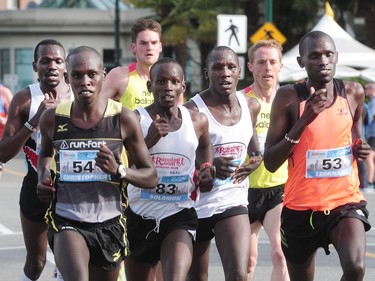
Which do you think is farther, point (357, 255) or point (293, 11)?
point (293, 11)

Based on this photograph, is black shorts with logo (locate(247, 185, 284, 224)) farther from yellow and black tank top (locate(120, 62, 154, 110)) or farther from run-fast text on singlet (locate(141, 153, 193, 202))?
run-fast text on singlet (locate(141, 153, 193, 202))

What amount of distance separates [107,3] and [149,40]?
54.7 m

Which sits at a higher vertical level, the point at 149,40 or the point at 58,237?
the point at 149,40

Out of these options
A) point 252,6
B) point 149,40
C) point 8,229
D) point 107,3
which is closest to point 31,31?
point 107,3

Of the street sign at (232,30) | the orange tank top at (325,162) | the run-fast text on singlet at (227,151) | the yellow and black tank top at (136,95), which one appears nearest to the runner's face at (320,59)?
the orange tank top at (325,162)

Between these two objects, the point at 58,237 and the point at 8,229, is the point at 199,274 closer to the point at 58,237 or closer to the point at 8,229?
the point at 58,237

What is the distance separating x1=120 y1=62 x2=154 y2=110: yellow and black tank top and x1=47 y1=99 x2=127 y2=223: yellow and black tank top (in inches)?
93.9

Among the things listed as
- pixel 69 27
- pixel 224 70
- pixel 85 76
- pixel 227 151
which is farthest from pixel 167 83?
pixel 69 27

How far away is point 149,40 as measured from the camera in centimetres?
934

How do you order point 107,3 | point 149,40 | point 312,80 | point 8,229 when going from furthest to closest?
point 107,3 < point 8,229 < point 149,40 < point 312,80

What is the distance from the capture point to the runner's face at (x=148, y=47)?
9.30 metres

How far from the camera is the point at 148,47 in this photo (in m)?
9.33

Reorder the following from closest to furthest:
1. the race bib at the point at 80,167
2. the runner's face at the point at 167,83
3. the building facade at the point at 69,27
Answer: the race bib at the point at 80,167, the runner's face at the point at 167,83, the building facade at the point at 69,27

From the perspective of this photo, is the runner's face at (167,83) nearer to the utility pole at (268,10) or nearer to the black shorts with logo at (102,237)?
the black shorts with logo at (102,237)
